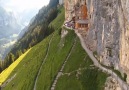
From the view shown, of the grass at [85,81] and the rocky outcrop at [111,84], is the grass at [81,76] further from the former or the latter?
the rocky outcrop at [111,84]

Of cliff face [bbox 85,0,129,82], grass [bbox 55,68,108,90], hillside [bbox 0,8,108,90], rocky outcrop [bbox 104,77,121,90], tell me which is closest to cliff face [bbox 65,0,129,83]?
cliff face [bbox 85,0,129,82]

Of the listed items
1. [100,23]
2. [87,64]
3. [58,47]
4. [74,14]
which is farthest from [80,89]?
[74,14]

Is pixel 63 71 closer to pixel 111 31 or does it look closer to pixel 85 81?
pixel 85 81

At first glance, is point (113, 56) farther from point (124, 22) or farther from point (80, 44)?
point (80, 44)

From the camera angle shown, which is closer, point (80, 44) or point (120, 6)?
point (120, 6)

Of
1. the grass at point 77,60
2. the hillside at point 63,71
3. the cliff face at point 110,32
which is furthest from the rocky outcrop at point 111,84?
the grass at point 77,60

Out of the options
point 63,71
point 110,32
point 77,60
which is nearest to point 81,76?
point 77,60
